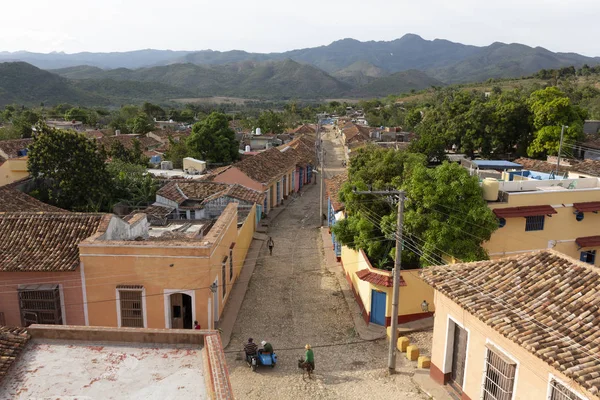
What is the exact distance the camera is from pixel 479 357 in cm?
1016

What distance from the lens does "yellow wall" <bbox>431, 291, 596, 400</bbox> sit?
852cm

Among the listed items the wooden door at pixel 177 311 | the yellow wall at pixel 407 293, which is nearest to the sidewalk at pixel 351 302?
the yellow wall at pixel 407 293

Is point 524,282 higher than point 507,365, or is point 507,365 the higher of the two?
point 524,282

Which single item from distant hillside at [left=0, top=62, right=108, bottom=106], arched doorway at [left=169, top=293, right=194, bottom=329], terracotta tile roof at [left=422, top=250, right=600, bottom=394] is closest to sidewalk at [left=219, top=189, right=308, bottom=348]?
arched doorway at [left=169, top=293, right=194, bottom=329]

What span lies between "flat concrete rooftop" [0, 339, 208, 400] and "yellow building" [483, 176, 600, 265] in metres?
11.5

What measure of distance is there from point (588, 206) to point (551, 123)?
1888cm

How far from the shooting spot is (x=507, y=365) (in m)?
9.29

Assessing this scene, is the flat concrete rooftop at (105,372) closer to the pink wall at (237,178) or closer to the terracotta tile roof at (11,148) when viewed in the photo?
the pink wall at (237,178)

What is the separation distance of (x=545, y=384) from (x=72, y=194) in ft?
67.7

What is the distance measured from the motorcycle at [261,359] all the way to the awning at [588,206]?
460 inches

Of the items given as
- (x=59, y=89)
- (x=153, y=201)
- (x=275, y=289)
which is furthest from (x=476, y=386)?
(x=59, y=89)

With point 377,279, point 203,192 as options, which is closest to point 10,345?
point 377,279

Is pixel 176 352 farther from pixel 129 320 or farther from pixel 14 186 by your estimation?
pixel 14 186

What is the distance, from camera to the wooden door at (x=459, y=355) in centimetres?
1087
